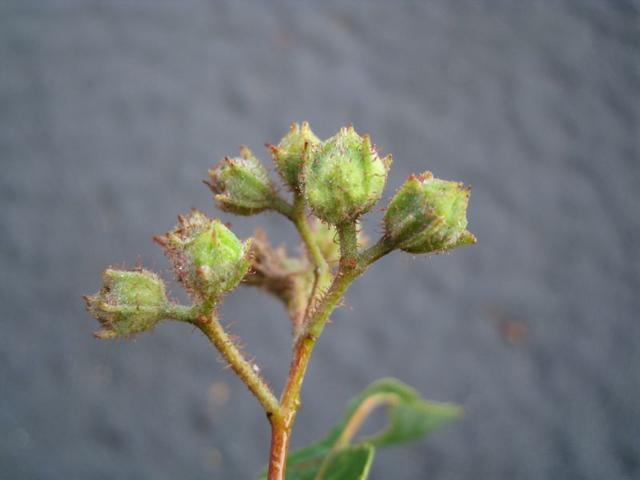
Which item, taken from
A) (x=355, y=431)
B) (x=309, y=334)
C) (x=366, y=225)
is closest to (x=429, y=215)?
(x=309, y=334)

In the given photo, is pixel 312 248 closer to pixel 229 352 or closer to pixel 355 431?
pixel 229 352

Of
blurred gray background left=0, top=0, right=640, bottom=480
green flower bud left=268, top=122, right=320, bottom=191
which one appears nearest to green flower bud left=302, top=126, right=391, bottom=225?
green flower bud left=268, top=122, right=320, bottom=191

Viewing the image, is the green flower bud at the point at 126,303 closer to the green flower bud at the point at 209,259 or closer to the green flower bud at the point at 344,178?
the green flower bud at the point at 209,259

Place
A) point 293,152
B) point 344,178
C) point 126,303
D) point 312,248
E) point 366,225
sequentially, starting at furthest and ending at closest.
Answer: point 366,225
point 312,248
point 293,152
point 126,303
point 344,178

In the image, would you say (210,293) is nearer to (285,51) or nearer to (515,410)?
(515,410)

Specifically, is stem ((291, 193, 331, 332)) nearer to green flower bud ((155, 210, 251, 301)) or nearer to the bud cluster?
the bud cluster

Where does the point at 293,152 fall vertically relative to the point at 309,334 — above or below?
above
